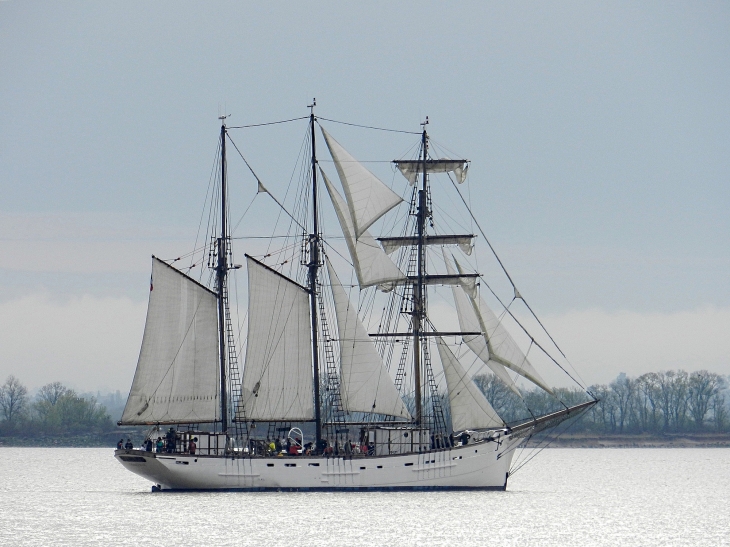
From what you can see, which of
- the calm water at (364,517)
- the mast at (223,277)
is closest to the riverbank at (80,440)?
the calm water at (364,517)

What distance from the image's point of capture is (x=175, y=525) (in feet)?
205

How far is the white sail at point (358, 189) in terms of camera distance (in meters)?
77.4

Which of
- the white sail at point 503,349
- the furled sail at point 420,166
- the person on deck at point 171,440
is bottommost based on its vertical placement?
the person on deck at point 171,440

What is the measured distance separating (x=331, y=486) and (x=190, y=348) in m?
12.1

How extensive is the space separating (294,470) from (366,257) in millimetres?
13329

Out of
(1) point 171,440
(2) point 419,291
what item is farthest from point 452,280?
(1) point 171,440

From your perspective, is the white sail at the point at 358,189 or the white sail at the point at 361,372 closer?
the white sail at the point at 358,189

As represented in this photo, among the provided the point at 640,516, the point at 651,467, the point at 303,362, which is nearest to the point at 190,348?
the point at 303,362

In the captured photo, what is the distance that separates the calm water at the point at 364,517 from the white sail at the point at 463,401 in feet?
14.2

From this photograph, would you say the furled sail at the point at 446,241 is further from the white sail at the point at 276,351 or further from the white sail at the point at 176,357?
the white sail at the point at 176,357

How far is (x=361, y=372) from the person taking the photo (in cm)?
7794

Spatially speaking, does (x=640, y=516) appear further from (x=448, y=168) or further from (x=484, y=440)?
(x=448, y=168)

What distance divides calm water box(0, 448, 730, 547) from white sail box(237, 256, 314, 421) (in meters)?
5.19

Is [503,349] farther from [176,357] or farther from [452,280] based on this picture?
[176,357]
